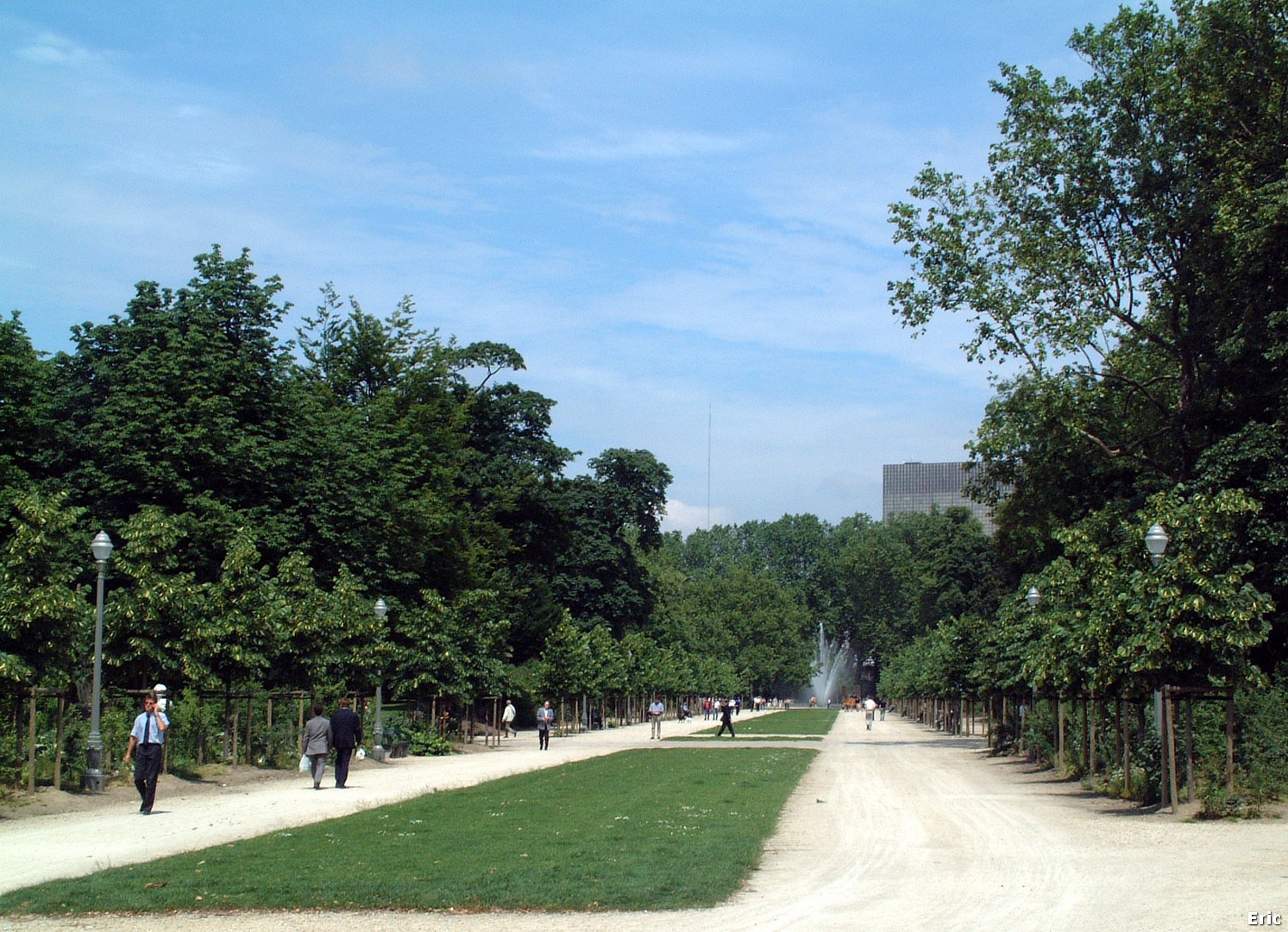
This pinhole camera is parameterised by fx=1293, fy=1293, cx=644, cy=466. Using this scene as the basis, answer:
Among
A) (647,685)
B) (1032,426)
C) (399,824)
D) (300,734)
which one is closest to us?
(399,824)

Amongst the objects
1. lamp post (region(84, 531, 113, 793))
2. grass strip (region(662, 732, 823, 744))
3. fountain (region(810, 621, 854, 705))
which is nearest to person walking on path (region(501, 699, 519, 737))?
grass strip (region(662, 732, 823, 744))

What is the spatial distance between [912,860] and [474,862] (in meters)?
4.92

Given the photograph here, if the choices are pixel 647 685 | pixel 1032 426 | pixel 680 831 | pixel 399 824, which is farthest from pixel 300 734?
pixel 647 685

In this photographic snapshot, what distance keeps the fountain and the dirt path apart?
150m

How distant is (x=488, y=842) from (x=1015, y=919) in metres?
7.13

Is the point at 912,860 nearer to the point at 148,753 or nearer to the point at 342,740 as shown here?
the point at 148,753

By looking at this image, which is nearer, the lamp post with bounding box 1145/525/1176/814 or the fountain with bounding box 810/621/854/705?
the lamp post with bounding box 1145/525/1176/814

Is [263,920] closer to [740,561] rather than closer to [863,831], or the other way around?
[863,831]

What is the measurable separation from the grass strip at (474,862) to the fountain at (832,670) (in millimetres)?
155843

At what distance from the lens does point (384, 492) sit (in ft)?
157

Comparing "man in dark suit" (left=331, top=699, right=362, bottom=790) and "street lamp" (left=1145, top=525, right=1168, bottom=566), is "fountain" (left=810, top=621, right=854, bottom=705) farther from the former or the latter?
"street lamp" (left=1145, top=525, right=1168, bottom=566)

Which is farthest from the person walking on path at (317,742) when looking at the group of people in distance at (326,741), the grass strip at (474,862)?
the grass strip at (474,862)

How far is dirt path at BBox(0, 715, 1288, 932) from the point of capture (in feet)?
35.0

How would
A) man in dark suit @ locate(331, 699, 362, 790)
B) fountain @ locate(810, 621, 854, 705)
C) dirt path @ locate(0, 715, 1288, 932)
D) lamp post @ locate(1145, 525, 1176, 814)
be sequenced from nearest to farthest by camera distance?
dirt path @ locate(0, 715, 1288, 932)
lamp post @ locate(1145, 525, 1176, 814)
man in dark suit @ locate(331, 699, 362, 790)
fountain @ locate(810, 621, 854, 705)
